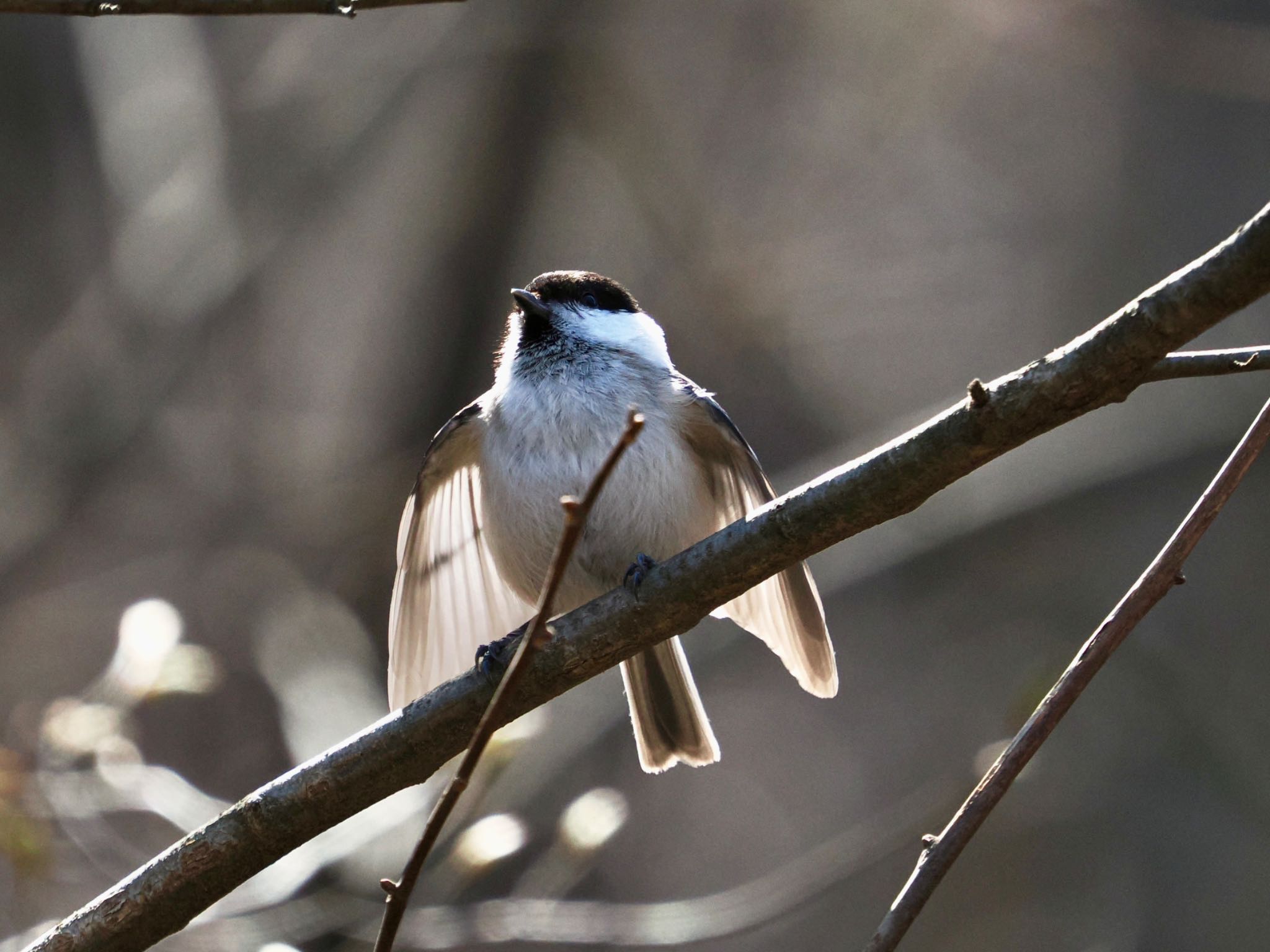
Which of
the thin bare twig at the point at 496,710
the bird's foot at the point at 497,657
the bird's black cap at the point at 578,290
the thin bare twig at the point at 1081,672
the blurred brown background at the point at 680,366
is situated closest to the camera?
the thin bare twig at the point at 496,710

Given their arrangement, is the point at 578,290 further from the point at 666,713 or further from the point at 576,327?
the point at 666,713

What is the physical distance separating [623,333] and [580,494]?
23.9 inches

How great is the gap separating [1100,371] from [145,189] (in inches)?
186

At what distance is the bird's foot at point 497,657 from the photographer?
1912 mm

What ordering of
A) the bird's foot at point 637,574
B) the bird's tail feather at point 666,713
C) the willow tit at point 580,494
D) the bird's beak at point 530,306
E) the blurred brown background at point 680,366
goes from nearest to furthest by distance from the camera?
the bird's foot at point 637,574
the willow tit at point 580,494
the bird's tail feather at point 666,713
the bird's beak at point 530,306
the blurred brown background at point 680,366

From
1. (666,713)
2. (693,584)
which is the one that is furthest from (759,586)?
(693,584)

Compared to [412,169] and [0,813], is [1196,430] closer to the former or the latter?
[412,169]

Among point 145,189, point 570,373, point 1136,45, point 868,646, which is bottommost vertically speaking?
point 868,646

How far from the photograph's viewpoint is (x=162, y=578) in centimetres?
512

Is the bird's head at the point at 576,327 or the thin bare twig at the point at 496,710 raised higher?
the bird's head at the point at 576,327

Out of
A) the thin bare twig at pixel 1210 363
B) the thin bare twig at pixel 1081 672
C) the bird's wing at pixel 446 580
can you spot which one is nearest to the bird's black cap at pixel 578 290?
the bird's wing at pixel 446 580

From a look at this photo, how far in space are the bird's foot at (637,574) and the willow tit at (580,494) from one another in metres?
0.15

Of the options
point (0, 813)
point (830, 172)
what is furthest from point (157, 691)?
point (830, 172)

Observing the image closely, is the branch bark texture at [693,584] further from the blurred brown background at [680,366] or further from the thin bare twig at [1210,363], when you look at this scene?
the blurred brown background at [680,366]
